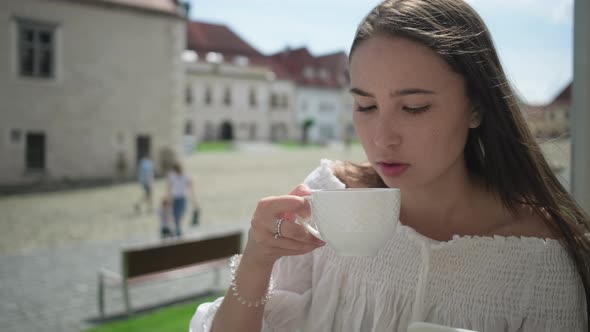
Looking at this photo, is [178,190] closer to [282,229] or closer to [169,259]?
[169,259]

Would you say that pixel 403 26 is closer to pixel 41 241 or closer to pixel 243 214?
pixel 41 241

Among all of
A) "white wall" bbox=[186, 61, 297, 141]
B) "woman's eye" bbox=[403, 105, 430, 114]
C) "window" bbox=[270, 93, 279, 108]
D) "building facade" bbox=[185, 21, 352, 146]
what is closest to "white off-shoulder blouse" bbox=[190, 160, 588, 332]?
"woman's eye" bbox=[403, 105, 430, 114]

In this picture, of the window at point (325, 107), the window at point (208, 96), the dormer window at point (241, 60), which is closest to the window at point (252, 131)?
the window at point (208, 96)

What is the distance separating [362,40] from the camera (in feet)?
4.30

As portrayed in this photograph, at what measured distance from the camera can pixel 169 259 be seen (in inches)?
217

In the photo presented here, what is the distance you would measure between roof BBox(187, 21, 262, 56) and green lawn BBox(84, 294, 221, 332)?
4122 cm

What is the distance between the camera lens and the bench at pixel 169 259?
5.19 m

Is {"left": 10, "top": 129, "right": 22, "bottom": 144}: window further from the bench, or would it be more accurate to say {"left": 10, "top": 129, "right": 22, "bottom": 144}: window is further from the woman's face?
the woman's face

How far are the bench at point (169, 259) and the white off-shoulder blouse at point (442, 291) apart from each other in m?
Result: 4.00

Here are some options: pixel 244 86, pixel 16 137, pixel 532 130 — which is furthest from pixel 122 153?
pixel 244 86

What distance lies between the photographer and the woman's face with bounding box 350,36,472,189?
1.22 metres

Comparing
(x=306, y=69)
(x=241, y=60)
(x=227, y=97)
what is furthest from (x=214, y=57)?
(x=306, y=69)

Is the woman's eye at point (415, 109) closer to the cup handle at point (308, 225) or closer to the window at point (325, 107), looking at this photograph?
the cup handle at point (308, 225)

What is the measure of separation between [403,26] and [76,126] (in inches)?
837
